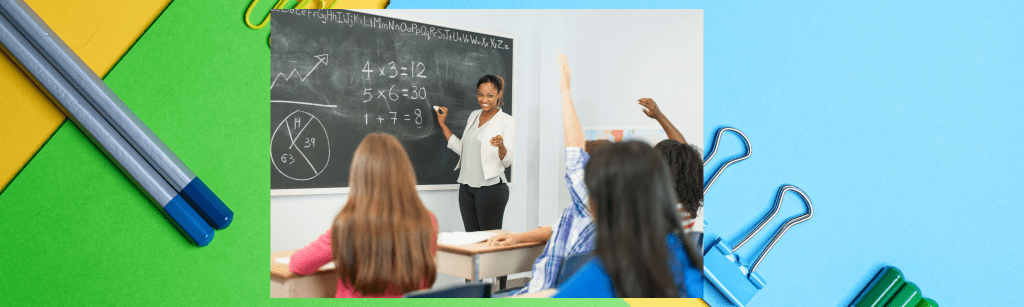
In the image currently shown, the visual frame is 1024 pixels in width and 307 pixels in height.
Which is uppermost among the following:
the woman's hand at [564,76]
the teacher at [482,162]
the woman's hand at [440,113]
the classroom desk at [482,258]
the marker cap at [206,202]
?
the woman's hand at [564,76]

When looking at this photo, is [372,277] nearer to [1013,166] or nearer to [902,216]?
[902,216]

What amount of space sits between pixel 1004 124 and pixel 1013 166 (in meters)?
0.09

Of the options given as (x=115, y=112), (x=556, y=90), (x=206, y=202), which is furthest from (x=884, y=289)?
(x=115, y=112)

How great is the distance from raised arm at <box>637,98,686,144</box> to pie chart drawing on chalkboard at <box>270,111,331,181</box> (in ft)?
1.91

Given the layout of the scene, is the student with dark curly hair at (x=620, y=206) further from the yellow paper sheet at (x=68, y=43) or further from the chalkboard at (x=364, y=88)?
the yellow paper sheet at (x=68, y=43)

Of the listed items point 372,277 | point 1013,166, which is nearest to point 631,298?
point 372,277

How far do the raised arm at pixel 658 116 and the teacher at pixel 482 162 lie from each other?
25 centimetres

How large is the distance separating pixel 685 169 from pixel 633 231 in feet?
0.50

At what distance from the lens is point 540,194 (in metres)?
0.96

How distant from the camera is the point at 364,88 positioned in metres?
0.96

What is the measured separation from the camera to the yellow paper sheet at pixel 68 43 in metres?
0.97

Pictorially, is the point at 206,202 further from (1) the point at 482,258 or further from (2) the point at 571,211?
(2) the point at 571,211

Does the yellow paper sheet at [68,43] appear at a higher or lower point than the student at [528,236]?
higher

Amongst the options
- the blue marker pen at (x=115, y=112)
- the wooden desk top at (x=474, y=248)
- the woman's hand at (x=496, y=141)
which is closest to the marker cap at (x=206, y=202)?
the blue marker pen at (x=115, y=112)
